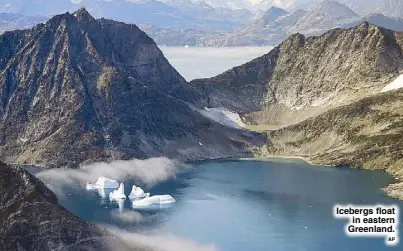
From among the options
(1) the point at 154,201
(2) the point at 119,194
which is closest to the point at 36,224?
(1) the point at 154,201

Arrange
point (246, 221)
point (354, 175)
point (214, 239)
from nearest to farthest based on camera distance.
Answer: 1. point (214, 239)
2. point (246, 221)
3. point (354, 175)

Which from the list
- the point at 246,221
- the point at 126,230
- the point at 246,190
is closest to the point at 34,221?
the point at 126,230

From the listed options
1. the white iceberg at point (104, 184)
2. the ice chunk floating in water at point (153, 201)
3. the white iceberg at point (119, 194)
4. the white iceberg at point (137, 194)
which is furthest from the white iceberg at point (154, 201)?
the white iceberg at point (104, 184)

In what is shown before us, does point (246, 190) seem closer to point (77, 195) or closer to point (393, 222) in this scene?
point (77, 195)

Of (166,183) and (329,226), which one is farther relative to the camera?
(166,183)

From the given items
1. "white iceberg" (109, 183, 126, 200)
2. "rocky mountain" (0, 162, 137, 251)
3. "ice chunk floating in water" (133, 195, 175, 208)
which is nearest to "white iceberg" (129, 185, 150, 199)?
"white iceberg" (109, 183, 126, 200)

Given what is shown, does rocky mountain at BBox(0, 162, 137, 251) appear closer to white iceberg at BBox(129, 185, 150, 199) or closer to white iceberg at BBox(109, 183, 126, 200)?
white iceberg at BBox(129, 185, 150, 199)
